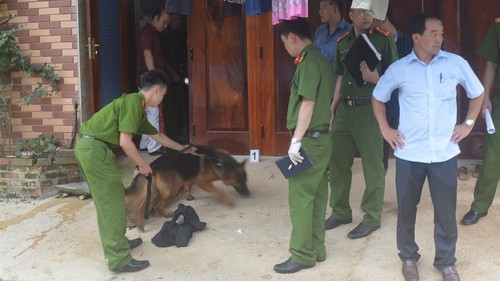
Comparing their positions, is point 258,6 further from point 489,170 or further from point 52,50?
point 489,170

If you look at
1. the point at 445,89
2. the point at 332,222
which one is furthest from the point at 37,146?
the point at 445,89

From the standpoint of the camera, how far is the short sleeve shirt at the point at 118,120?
431 centimetres

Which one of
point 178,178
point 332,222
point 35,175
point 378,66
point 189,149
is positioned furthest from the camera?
point 35,175

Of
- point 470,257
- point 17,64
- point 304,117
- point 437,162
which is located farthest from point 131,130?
point 17,64

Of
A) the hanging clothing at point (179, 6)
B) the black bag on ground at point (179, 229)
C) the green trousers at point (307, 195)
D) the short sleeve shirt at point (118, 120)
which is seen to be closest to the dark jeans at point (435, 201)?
the green trousers at point (307, 195)

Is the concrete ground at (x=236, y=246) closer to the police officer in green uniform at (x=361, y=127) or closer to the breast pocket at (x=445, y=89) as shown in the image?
the police officer in green uniform at (x=361, y=127)

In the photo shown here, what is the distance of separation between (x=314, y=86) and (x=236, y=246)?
5.35 feet

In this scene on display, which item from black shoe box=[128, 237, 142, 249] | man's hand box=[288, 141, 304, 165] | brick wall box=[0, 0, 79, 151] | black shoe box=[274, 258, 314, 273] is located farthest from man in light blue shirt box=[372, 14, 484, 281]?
brick wall box=[0, 0, 79, 151]

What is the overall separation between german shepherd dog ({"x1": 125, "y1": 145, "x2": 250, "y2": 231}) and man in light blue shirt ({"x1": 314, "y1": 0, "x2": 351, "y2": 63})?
149 centimetres

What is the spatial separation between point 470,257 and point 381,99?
56.4 inches

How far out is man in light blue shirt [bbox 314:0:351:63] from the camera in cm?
573

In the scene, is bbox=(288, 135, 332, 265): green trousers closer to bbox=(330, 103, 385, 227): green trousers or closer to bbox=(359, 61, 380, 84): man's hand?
bbox=(330, 103, 385, 227): green trousers

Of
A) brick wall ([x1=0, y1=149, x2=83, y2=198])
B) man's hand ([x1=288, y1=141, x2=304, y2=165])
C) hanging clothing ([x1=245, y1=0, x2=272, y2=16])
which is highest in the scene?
hanging clothing ([x1=245, y1=0, x2=272, y2=16])

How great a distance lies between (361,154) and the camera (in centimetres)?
485
